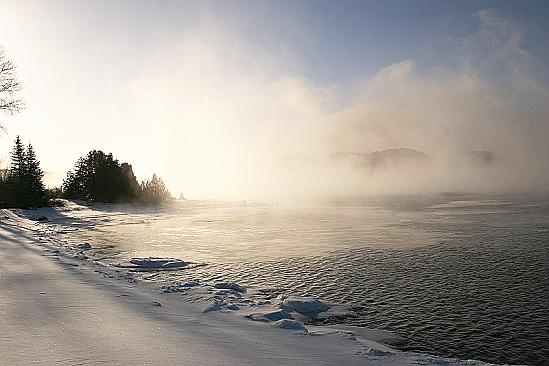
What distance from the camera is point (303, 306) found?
1469cm

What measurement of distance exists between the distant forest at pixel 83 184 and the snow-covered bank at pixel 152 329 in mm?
60373

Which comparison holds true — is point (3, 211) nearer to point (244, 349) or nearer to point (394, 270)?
point (394, 270)

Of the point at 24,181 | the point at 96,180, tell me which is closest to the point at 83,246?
the point at 24,181

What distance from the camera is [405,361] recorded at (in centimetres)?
880

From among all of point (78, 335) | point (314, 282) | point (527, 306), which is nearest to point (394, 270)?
point (314, 282)

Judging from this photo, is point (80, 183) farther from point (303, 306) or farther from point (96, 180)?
point (303, 306)

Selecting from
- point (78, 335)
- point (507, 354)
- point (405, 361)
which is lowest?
point (507, 354)

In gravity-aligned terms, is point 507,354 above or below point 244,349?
below

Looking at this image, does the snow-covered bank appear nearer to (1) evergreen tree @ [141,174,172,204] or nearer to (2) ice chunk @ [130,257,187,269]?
(2) ice chunk @ [130,257,187,269]

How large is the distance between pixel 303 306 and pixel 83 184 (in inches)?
3771

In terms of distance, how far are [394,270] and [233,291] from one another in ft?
33.3

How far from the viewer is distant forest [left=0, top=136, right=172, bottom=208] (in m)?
67.2

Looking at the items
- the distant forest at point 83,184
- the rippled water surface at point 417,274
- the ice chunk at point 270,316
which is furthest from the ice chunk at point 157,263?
the distant forest at point 83,184

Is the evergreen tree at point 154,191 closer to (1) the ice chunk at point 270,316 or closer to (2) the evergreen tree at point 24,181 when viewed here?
(2) the evergreen tree at point 24,181
